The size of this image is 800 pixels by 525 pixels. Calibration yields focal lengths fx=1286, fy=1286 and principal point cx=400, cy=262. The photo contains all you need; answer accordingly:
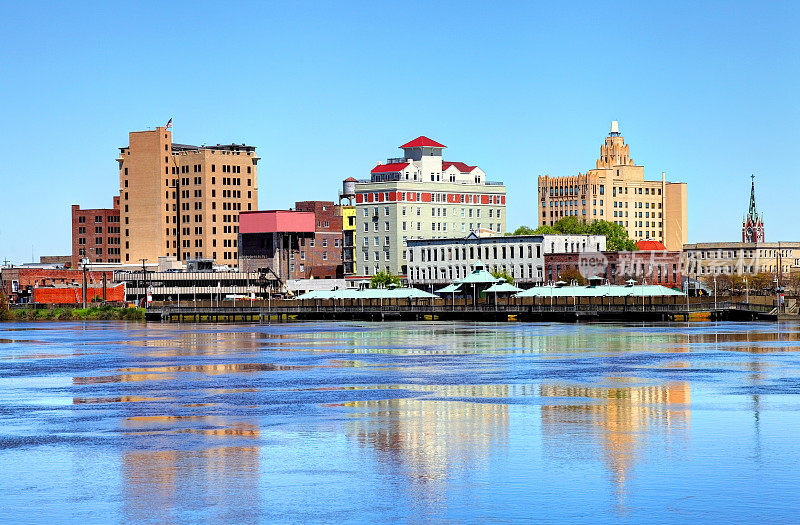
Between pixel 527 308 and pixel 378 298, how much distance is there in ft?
88.7

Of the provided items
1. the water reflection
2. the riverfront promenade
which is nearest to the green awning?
the riverfront promenade

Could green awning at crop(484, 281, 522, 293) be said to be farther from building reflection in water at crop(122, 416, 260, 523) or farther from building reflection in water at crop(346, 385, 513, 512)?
building reflection in water at crop(122, 416, 260, 523)

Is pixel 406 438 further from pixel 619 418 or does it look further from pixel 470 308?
pixel 470 308

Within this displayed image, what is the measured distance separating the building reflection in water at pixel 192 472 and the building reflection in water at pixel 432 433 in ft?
15.2

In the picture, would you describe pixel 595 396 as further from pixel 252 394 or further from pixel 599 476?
pixel 599 476

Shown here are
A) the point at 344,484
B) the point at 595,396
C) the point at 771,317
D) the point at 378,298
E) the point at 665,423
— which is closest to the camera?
the point at 344,484

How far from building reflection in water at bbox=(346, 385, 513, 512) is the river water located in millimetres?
150

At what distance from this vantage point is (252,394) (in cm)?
6569

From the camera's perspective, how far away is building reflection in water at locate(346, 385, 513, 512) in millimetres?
41500

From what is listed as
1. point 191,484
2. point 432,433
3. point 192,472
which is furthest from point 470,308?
point 191,484

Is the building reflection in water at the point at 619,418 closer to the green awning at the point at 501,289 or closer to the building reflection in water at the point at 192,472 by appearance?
the building reflection in water at the point at 192,472

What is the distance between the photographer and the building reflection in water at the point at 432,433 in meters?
41.5

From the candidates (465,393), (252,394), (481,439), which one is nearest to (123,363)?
(252,394)

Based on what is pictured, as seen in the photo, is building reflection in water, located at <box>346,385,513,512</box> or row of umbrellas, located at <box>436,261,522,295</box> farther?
row of umbrellas, located at <box>436,261,522,295</box>
